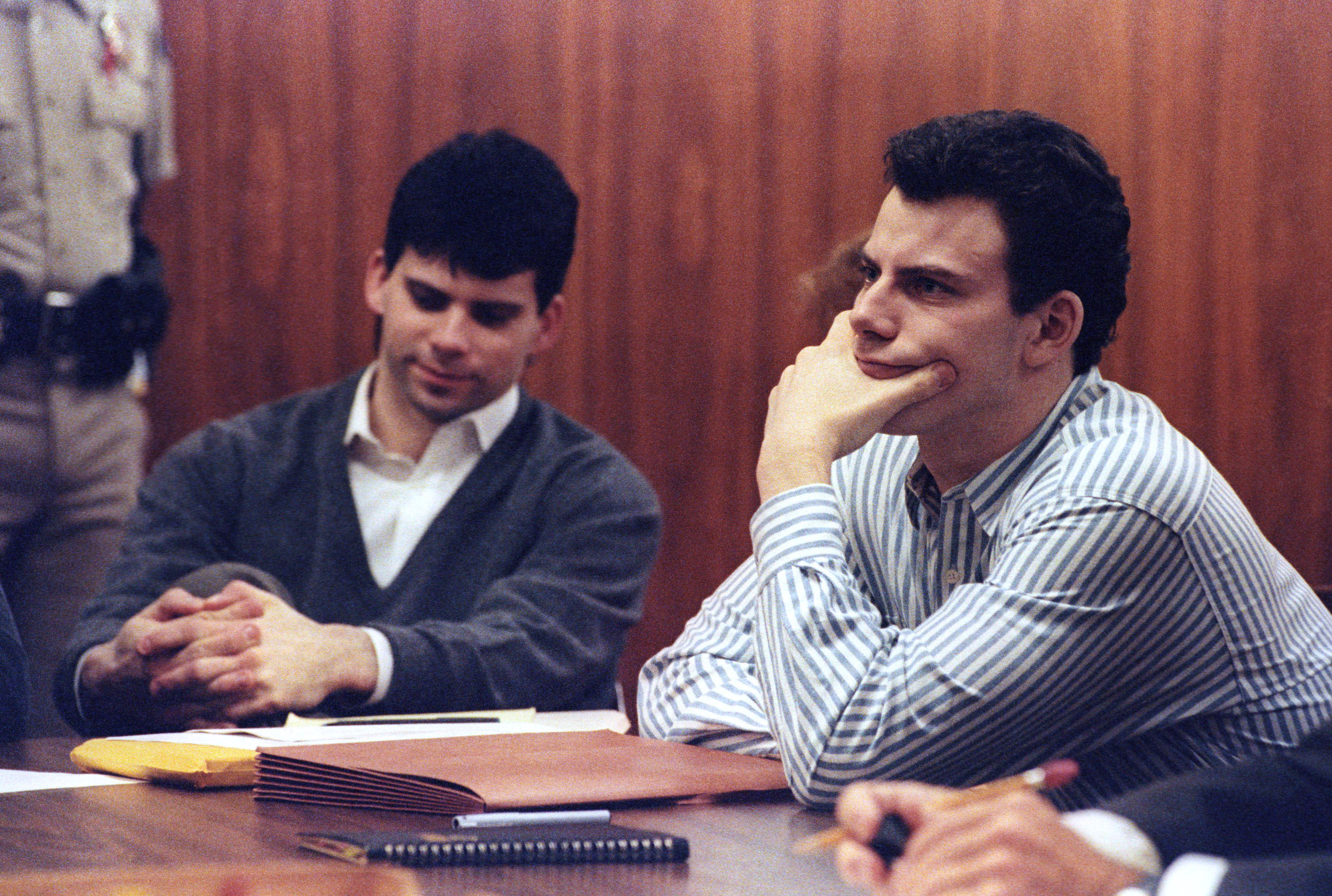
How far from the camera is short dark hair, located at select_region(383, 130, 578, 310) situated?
1.99 m

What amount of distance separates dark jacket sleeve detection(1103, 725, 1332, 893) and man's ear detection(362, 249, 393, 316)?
1563 mm

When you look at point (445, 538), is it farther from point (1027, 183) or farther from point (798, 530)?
point (1027, 183)

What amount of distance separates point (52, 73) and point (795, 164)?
1350 mm

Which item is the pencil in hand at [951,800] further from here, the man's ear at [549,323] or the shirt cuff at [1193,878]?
the man's ear at [549,323]

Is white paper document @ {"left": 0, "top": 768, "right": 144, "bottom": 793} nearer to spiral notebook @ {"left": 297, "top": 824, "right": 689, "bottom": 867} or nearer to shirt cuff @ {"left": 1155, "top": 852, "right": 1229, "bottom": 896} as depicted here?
spiral notebook @ {"left": 297, "top": 824, "right": 689, "bottom": 867}

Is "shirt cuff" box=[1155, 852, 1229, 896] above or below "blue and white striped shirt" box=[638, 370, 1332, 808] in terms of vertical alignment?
above

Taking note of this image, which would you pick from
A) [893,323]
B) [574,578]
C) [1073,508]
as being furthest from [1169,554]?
[574,578]

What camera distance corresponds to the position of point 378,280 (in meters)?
2.14

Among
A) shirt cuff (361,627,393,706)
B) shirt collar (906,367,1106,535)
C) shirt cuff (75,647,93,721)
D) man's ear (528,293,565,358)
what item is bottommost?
shirt cuff (75,647,93,721)

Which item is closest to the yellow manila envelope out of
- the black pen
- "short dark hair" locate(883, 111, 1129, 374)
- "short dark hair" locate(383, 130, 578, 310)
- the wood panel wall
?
the black pen

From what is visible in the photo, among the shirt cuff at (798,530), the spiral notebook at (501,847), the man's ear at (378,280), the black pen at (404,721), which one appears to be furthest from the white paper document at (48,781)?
the man's ear at (378,280)

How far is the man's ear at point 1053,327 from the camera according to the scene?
1347mm

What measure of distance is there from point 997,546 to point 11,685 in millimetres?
990

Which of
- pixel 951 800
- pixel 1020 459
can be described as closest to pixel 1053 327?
pixel 1020 459
